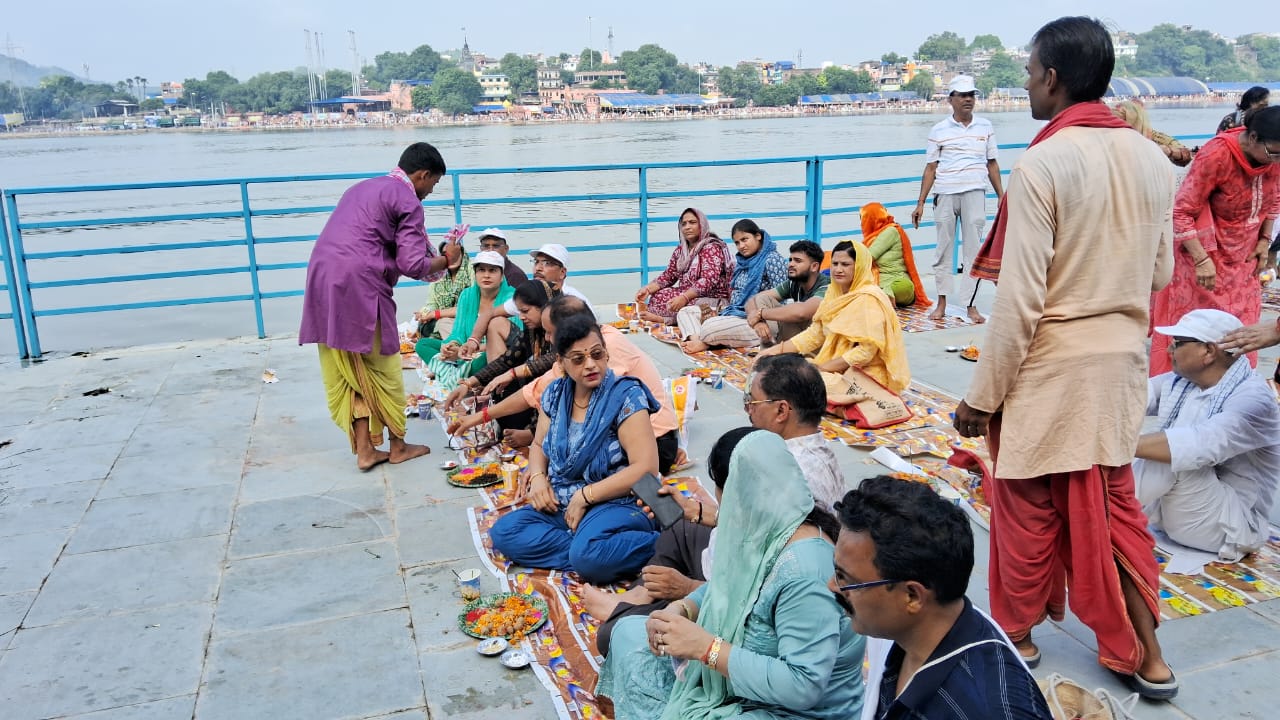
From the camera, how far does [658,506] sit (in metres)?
2.92

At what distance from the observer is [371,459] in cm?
431

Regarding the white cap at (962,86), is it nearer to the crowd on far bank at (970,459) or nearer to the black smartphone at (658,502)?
the crowd on far bank at (970,459)

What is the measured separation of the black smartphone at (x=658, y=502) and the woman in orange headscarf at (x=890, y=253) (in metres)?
4.30

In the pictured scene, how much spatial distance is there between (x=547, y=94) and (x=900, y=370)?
3380 inches

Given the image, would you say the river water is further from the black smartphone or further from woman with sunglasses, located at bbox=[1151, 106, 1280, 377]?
woman with sunglasses, located at bbox=[1151, 106, 1280, 377]

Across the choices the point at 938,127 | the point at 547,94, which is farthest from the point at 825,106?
the point at 938,127

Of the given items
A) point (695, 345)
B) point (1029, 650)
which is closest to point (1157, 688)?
point (1029, 650)

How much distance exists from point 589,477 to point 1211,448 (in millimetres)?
1950

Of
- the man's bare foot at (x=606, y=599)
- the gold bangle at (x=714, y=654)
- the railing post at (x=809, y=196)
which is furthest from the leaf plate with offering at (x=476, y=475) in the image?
the railing post at (x=809, y=196)

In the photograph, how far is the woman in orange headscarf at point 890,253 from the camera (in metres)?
6.92

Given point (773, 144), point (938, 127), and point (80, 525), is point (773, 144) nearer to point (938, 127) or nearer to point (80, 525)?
point (938, 127)

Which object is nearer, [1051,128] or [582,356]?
[1051,128]

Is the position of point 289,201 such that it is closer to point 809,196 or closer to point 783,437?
point 809,196

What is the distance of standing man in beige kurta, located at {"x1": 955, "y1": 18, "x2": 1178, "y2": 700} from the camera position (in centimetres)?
219
